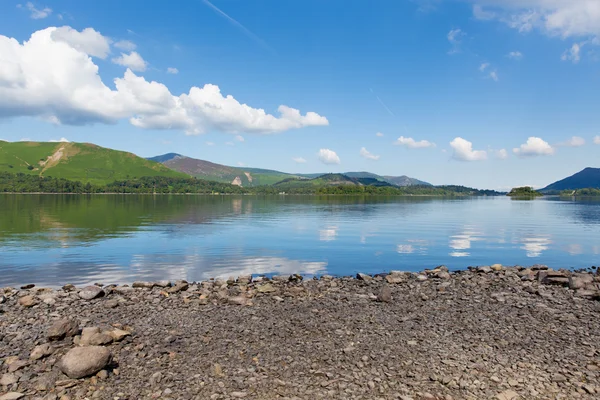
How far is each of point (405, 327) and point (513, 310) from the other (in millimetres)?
8002

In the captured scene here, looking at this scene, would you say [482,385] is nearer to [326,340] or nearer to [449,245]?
[326,340]

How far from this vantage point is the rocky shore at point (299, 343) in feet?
46.8

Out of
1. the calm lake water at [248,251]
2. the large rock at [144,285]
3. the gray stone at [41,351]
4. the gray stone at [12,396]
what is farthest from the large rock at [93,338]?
the calm lake water at [248,251]

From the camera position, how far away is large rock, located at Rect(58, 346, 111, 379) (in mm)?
14516

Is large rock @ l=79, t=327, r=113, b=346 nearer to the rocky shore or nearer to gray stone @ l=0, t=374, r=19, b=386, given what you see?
the rocky shore

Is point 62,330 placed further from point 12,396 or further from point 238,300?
point 238,300

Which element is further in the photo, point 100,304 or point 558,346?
point 100,304

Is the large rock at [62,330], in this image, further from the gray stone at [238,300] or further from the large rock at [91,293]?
the gray stone at [238,300]

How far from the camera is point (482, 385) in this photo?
14484 millimetres

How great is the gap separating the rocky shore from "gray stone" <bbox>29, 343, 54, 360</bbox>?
51mm

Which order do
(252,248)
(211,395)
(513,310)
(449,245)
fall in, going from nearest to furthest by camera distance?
(211,395) < (513,310) < (252,248) < (449,245)

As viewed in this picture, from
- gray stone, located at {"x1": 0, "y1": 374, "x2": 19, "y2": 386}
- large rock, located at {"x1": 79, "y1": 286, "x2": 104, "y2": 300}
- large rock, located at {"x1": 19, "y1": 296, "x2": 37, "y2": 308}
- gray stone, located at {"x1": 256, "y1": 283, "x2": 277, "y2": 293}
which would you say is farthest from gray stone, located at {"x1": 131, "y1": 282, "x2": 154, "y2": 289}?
gray stone, located at {"x1": 0, "y1": 374, "x2": 19, "y2": 386}

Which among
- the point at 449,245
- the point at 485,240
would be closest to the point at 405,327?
the point at 449,245

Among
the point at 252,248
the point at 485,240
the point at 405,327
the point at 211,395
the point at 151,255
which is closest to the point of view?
the point at 211,395
